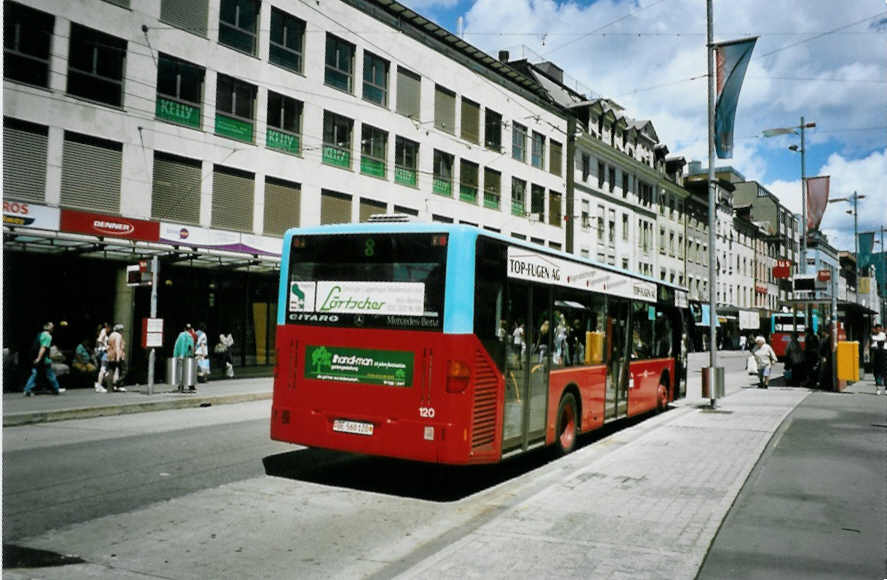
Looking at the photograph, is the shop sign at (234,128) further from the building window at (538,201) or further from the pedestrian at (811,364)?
the pedestrian at (811,364)

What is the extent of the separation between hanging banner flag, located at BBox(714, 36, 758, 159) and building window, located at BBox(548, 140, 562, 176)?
2649 centimetres

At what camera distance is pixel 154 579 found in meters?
4.62

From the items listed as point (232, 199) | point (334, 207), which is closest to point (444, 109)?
point (334, 207)

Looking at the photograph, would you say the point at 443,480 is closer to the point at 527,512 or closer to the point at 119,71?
the point at 527,512

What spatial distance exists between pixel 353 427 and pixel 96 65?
663 inches

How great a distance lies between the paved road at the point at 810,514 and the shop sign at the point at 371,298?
11.7 feet

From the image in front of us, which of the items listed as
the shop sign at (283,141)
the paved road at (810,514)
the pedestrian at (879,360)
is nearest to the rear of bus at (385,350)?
the paved road at (810,514)

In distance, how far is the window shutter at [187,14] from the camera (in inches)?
838

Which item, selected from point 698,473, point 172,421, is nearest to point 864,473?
point 698,473

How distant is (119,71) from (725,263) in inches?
2427

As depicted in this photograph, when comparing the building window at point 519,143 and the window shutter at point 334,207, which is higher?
the building window at point 519,143

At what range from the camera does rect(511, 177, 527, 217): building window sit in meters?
38.7

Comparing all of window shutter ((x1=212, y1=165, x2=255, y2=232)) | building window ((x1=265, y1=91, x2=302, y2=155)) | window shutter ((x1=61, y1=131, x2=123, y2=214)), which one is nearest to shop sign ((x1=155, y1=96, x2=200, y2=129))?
window shutter ((x1=212, y1=165, x2=255, y2=232))

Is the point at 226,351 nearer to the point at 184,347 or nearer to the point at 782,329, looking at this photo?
the point at 184,347
